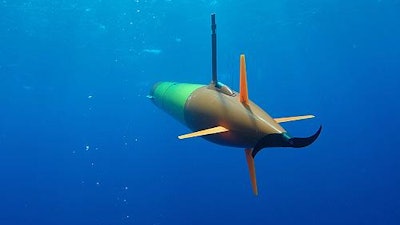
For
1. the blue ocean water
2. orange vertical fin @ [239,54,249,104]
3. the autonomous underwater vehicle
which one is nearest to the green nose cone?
the autonomous underwater vehicle

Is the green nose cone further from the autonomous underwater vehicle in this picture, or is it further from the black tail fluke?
the black tail fluke

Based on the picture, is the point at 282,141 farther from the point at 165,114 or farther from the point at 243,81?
the point at 165,114

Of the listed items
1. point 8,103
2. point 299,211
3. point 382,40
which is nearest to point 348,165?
point 299,211

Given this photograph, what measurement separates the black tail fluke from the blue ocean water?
12994mm

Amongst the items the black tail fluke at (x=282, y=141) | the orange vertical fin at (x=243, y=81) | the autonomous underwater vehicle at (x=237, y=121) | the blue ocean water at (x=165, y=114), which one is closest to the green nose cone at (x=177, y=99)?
the autonomous underwater vehicle at (x=237, y=121)

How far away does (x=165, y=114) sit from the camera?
65.1ft

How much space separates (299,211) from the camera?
1755 centimetres

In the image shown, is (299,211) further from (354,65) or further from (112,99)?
(112,99)

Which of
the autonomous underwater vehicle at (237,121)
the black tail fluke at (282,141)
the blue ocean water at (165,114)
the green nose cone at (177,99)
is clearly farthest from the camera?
the blue ocean water at (165,114)

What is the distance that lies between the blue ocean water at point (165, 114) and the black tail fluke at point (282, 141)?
13.0 meters

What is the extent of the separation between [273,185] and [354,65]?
386 inches

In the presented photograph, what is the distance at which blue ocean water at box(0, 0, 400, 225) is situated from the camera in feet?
53.7

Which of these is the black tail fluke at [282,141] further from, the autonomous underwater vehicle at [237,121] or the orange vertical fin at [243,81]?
the orange vertical fin at [243,81]

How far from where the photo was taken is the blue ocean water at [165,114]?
16359 mm
